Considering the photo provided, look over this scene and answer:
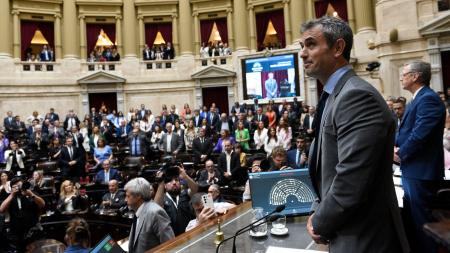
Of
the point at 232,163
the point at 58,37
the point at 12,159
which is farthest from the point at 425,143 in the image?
the point at 58,37

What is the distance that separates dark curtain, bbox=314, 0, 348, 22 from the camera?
69.4 ft

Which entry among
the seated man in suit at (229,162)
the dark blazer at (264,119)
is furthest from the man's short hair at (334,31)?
the dark blazer at (264,119)

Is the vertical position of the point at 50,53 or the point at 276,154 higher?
the point at 50,53

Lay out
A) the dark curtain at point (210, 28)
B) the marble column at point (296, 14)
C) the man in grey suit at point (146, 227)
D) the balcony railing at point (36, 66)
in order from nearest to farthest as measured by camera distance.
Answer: the man in grey suit at point (146, 227)
the balcony railing at point (36, 66)
the marble column at point (296, 14)
the dark curtain at point (210, 28)

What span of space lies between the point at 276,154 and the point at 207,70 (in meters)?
15.8

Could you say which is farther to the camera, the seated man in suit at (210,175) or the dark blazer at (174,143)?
the dark blazer at (174,143)

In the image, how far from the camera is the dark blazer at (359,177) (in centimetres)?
148

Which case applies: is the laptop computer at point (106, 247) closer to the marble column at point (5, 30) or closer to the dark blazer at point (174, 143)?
the dark blazer at point (174, 143)

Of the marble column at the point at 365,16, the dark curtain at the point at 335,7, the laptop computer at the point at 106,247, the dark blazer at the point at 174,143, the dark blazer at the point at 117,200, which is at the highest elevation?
the dark curtain at the point at 335,7

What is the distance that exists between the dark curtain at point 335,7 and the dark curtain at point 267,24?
6.63ft

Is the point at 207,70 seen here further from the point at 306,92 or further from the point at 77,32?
the point at 77,32

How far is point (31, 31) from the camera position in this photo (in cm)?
2178

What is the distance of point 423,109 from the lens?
10.6 feet

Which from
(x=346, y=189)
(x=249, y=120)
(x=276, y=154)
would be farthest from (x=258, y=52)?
(x=346, y=189)
